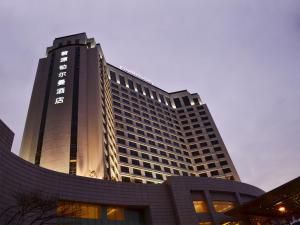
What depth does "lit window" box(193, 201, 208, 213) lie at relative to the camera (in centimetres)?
3834

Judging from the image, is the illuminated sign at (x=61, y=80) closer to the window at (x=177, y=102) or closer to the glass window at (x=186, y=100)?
the window at (x=177, y=102)

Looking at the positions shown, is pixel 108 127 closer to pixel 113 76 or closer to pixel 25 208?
pixel 113 76

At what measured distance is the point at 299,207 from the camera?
3244 centimetres

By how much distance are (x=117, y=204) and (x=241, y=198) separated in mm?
20752

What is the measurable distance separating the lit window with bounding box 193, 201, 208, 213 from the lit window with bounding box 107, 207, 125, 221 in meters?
10.3

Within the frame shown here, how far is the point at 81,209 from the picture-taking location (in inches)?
1230

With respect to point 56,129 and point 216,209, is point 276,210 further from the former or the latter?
point 56,129

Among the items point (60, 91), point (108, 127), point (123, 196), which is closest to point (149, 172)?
point (108, 127)

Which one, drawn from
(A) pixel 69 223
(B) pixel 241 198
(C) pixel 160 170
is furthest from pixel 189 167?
(A) pixel 69 223

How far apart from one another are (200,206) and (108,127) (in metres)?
35.5

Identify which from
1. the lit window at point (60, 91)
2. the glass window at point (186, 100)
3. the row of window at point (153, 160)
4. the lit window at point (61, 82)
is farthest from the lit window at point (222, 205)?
the glass window at point (186, 100)

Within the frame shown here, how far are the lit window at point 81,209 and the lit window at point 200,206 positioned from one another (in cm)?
1352

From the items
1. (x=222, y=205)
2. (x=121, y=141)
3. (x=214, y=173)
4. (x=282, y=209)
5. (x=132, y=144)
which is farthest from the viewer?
(x=214, y=173)

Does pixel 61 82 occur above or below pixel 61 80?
below
